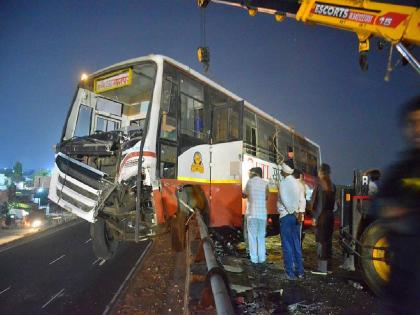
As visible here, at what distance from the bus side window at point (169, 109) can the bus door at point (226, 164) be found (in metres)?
1.45

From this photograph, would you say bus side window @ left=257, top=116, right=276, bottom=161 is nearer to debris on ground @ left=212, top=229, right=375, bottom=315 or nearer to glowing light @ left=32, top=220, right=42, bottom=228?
debris on ground @ left=212, top=229, right=375, bottom=315

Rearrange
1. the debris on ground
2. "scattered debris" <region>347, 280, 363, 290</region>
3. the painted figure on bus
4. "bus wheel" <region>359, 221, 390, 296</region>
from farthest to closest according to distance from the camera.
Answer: the painted figure on bus
"scattered debris" <region>347, 280, 363, 290</region>
"bus wheel" <region>359, 221, 390, 296</region>
the debris on ground

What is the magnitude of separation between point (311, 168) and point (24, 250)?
1288cm

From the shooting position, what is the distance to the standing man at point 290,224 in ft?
17.7

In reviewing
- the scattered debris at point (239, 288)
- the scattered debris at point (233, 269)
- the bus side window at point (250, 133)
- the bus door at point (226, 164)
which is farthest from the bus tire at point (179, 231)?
the bus side window at point (250, 133)

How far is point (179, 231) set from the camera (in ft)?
21.0

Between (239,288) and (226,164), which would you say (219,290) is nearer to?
(239,288)

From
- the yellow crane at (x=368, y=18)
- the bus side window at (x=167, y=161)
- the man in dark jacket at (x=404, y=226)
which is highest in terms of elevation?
the yellow crane at (x=368, y=18)

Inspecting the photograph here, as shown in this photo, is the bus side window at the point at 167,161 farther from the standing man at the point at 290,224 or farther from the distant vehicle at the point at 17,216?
the distant vehicle at the point at 17,216

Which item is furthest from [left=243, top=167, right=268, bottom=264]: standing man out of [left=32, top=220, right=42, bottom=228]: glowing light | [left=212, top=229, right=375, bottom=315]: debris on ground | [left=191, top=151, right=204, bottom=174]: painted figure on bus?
[left=32, top=220, right=42, bottom=228]: glowing light

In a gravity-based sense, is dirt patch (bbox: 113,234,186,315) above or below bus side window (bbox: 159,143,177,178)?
below

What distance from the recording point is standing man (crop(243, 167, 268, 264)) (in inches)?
247

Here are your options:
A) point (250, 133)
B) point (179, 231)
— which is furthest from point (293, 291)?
point (250, 133)

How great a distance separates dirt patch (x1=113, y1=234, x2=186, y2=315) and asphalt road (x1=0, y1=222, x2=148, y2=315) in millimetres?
551
